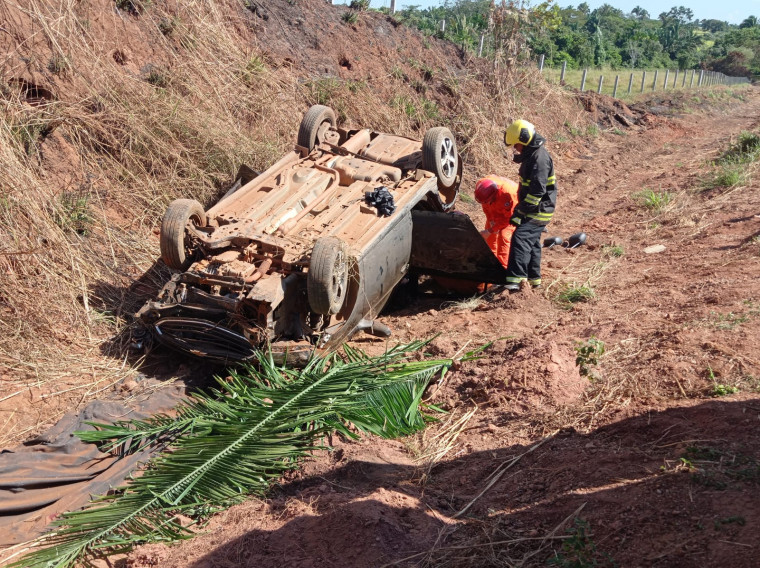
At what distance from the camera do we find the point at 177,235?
6.04m

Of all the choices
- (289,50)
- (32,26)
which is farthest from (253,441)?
(289,50)

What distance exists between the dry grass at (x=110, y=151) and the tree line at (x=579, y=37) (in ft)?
12.2

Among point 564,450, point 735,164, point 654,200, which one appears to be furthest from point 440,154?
point 735,164

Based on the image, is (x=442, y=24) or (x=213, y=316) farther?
(x=442, y=24)

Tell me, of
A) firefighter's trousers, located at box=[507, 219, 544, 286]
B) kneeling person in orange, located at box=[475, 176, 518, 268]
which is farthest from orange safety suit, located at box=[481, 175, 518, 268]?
firefighter's trousers, located at box=[507, 219, 544, 286]

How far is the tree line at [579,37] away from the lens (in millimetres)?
16109

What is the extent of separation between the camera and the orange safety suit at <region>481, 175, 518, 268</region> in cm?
802

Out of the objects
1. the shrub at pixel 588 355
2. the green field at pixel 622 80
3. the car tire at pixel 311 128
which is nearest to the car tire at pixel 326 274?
the shrub at pixel 588 355

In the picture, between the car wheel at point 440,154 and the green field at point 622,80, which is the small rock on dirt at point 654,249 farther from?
the green field at point 622,80

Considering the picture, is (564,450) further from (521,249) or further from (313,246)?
Answer: (521,249)

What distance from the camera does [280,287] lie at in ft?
18.6

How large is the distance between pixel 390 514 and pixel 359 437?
98cm

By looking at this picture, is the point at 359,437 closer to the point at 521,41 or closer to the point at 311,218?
the point at 311,218

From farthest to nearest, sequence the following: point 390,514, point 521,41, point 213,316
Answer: point 521,41, point 213,316, point 390,514
